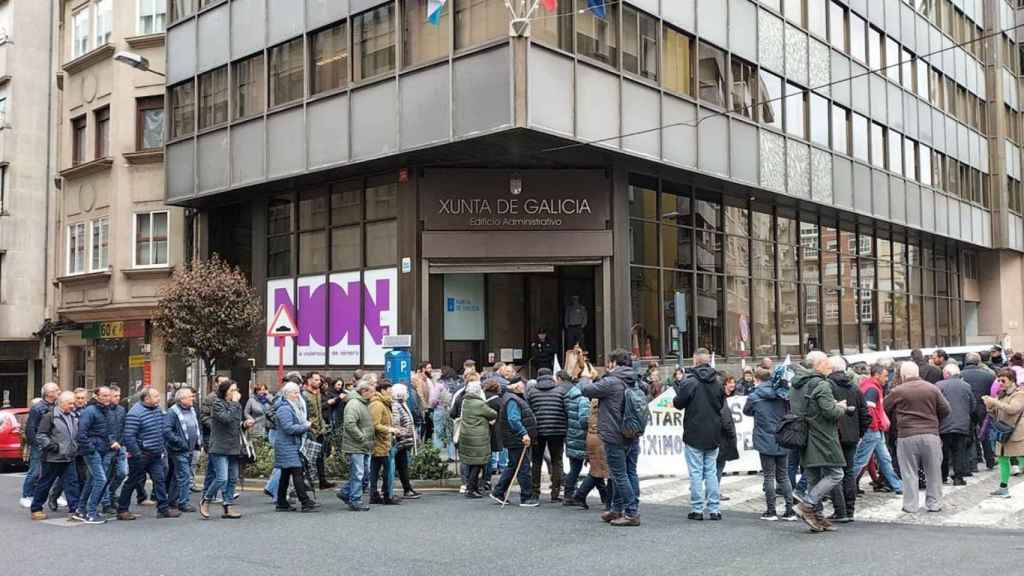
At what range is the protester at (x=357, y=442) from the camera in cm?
1266

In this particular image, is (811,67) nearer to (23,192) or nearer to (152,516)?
(152,516)

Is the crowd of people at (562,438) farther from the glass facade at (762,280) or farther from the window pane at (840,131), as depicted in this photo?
the window pane at (840,131)

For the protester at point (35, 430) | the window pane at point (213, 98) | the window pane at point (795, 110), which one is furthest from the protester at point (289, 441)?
the window pane at point (795, 110)

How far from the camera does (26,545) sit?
10555mm

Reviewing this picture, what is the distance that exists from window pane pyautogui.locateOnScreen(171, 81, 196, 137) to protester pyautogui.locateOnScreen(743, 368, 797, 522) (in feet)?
61.0

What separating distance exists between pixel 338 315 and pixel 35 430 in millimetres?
→ 10171

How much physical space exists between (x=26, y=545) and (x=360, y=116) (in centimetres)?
1219

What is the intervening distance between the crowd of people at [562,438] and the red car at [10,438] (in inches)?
236

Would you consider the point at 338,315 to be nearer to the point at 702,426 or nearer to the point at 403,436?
the point at 403,436

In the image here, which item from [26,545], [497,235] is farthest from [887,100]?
[26,545]

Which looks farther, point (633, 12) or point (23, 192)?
point (23, 192)

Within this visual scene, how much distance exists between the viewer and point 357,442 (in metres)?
12.7

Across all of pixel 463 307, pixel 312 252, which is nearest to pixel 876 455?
pixel 463 307

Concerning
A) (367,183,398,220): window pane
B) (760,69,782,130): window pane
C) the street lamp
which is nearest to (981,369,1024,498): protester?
(760,69,782,130): window pane
